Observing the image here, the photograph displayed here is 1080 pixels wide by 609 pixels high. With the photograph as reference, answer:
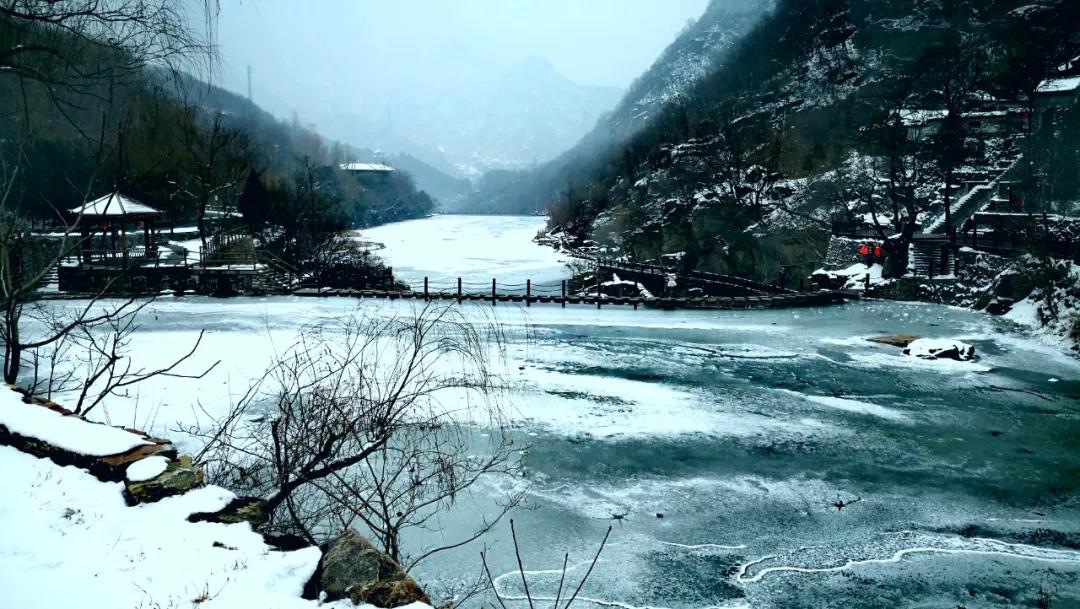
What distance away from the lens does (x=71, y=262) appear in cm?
3080

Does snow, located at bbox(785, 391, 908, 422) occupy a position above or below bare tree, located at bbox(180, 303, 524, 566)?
below

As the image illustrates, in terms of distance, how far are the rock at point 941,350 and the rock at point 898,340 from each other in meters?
0.63

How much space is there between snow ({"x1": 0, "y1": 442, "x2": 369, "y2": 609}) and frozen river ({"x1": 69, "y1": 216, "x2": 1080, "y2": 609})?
3.68 m

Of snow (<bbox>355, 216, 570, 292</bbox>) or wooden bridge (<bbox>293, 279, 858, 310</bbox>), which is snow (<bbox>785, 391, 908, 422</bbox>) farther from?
snow (<bbox>355, 216, 570, 292</bbox>)

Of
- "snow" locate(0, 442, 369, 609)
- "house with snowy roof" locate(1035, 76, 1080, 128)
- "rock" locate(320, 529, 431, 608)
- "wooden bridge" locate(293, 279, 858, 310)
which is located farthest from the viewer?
"house with snowy roof" locate(1035, 76, 1080, 128)

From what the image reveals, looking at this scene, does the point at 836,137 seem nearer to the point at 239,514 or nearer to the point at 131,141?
the point at 131,141

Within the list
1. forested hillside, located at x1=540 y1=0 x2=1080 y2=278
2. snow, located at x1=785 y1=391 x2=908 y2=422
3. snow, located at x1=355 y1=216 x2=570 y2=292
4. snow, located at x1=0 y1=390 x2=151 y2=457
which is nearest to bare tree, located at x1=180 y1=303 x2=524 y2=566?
snow, located at x1=0 y1=390 x2=151 y2=457

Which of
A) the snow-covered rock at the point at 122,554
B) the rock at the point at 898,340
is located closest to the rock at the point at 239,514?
the snow-covered rock at the point at 122,554

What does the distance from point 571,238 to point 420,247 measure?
1538 cm

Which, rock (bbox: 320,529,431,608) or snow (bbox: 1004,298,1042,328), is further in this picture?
snow (bbox: 1004,298,1042,328)

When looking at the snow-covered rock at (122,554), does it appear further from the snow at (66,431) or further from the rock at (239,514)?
the snow at (66,431)

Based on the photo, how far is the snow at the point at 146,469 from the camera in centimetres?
443

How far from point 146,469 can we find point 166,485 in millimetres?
197

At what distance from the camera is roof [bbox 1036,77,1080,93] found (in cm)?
3697
